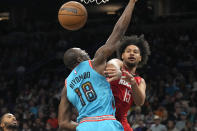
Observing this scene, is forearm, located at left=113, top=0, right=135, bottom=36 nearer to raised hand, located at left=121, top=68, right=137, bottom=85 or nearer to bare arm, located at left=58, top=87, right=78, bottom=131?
raised hand, located at left=121, top=68, right=137, bottom=85

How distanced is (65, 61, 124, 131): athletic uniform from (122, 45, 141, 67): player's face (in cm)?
87

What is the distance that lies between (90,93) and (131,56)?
111 cm

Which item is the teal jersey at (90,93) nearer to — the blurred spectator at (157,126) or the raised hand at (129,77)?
the raised hand at (129,77)

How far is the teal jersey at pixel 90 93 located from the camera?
434cm

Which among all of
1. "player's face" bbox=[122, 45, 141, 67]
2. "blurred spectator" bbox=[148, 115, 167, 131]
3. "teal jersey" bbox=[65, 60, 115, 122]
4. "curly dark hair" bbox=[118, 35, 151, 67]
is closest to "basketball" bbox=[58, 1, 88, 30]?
"curly dark hair" bbox=[118, 35, 151, 67]

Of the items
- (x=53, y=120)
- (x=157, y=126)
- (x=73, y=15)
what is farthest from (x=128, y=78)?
(x=53, y=120)

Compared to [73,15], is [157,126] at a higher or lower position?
lower

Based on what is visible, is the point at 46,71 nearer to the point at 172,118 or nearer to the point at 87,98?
the point at 172,118

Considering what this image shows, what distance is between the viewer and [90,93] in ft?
14.2

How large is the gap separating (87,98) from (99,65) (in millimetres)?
395

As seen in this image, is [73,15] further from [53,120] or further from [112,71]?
[53,120]

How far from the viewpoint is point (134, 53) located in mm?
5273

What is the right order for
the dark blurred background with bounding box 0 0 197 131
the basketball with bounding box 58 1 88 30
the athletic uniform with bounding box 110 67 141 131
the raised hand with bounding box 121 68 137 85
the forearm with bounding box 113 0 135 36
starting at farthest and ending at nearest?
the dark blurred background with bounding box 0 0 197 131
the basketball with bounding box 58 1 88 30
the athletic uniform with bounding box 110 67 141 131
the raised hand with bounding box 121 68 137 85
the forearm with bounding box 113 0 135 36

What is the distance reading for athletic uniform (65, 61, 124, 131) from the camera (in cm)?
432
